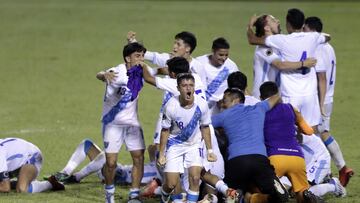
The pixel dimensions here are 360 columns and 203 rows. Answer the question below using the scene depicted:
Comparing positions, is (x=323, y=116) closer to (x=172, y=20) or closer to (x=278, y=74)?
(x=278, y=74)

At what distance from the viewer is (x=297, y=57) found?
47.9 feet

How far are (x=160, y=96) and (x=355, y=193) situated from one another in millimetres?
7960

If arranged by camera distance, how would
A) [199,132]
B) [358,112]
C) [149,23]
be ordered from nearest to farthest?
[199,132] < [358,112] < [149,23]

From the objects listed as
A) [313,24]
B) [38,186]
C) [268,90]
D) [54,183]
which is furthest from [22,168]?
[313,24]

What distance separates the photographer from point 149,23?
30.9 metres

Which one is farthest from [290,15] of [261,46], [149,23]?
[149,23]

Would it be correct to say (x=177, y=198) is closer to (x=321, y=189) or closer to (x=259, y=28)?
(x=321, y=189)

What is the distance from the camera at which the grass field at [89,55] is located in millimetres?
17719

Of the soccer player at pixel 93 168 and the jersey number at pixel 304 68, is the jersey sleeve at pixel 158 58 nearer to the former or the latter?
the soccer player at pixel 93 168

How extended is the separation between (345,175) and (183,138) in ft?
9.72

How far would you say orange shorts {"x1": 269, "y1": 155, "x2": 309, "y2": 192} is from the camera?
1298cm

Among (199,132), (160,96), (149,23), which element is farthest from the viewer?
(149,23)

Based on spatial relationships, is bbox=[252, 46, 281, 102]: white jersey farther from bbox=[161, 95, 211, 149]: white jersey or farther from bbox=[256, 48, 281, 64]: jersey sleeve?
bbox=[161, 95, 211, 149]: white jersey

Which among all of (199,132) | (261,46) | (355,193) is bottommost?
(355,193)
